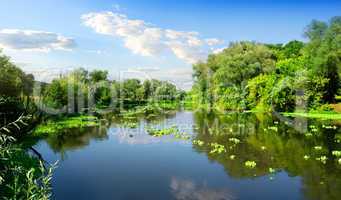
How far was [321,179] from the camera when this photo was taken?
17.5 m

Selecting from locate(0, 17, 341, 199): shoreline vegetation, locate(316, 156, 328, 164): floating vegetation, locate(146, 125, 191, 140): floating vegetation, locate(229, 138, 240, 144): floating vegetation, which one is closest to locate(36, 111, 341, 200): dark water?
locate(316, 156, 328, 164): floating vegetation

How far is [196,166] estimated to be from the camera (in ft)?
69.9

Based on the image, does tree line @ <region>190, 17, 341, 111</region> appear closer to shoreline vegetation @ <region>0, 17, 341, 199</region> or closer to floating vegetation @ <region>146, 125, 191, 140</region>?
shoreline vegetation @ <region>0, 17, 341, 199</region>

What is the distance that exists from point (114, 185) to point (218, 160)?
7.88 meters

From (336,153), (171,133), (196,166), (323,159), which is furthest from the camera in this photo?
(171,133)

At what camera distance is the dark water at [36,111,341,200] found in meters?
16.1

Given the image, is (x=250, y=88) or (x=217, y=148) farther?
(x=250, y=88)

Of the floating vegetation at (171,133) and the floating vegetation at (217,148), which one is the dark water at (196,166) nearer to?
the floating vegetation at (217,148)

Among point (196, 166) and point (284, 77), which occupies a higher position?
point (284, 77)

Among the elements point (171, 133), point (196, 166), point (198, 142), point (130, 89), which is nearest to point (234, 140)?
point (198, 142)

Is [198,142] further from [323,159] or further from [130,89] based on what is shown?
[130,89]

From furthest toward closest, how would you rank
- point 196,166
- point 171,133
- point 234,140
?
point 171,133 → point 234,140 → point 196,166

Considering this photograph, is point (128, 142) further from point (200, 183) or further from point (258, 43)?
point (258, 43)

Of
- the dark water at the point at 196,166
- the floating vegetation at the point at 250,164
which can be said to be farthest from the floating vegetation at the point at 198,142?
the floating vegetation at the point at 250,164
